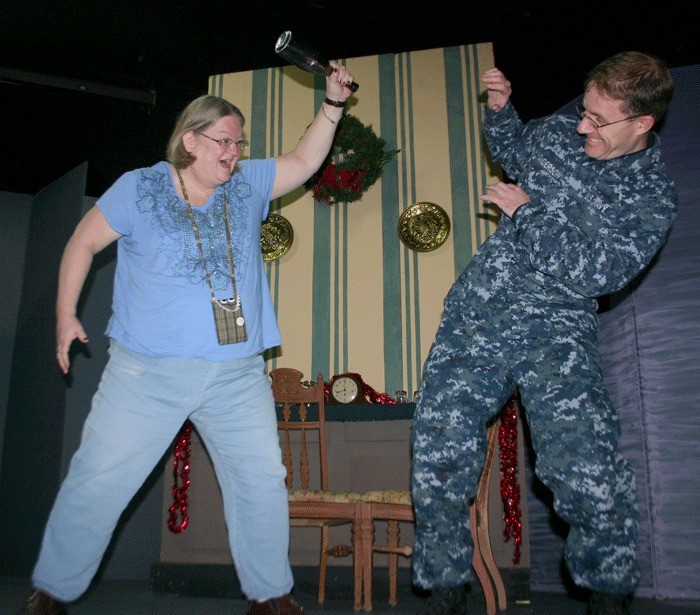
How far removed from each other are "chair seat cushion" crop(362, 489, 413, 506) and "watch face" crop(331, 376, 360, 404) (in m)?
1.11

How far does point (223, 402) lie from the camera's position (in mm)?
1867

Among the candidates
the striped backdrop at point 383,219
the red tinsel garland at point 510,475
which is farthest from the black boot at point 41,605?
the striped backdrop at point 383,219

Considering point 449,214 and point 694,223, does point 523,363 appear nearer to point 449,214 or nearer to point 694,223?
point 694,223

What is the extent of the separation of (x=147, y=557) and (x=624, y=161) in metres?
3.89

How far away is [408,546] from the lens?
10.4 ft

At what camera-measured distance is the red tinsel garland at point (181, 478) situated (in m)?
3.66

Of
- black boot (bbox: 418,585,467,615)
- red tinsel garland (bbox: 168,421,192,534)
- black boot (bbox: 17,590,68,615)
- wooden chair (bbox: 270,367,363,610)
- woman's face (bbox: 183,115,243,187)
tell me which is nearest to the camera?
black boot (bbox: 17,590,68,615)

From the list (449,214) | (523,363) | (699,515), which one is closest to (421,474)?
(523,363)

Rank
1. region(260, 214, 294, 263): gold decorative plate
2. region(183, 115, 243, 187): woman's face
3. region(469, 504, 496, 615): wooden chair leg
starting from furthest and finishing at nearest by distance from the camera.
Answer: region(260, 214, 294, 263): gold decorative plate → region(469, 504, 496, 615): wooden chair leg → region(183, 115, 243, 187): woman's face

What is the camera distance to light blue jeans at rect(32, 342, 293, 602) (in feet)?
5.55

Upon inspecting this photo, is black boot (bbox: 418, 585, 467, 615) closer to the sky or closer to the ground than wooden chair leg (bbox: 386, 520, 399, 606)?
closer to the sky

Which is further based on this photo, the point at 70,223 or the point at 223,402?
the point at 70,223

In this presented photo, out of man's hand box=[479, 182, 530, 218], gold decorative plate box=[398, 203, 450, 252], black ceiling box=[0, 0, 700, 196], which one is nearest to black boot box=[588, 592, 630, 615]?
man's hand box=[479, 182, 530, 218]

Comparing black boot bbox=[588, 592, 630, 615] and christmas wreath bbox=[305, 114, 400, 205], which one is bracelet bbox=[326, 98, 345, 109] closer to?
black boot bbox=[588, 592, 630, 615]
